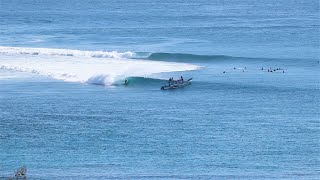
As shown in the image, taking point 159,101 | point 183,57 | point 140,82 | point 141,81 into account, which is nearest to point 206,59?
point 183,57

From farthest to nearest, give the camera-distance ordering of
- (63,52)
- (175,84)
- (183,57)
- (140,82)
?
(63,52) < (183,57) < (140,82) < (175,84)

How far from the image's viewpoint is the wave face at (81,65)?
9769 cm

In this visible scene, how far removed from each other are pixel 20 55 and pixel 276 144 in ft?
170

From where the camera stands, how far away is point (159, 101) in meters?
84.5

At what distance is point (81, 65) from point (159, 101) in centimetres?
2402

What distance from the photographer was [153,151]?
219 ft

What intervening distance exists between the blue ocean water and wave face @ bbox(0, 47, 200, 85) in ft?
0.40

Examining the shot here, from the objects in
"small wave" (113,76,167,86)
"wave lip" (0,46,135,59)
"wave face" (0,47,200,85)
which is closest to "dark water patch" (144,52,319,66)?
"wave face" (0,47,200,85)

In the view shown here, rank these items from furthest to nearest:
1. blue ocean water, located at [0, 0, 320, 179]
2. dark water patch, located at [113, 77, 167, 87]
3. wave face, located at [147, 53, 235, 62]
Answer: wave face, located at [147, 53, 235, 62], dark water patch, located at [113, 77, 167, 87], blue ocean water, located at [0, 0, 320, 179]

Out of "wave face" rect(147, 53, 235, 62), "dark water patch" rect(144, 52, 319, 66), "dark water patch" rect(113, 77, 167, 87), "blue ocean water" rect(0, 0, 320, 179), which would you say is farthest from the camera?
"wave face" rect(147, 53, 235, 62)

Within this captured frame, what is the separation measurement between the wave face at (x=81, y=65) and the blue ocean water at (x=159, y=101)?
12 cm

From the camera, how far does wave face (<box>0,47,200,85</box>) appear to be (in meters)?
97.7

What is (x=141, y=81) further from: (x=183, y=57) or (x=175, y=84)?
(x=183, y=57)

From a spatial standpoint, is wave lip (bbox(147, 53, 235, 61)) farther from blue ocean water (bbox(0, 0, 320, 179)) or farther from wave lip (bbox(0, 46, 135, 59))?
wave lip (bbox(0, 46, 135, 59))
